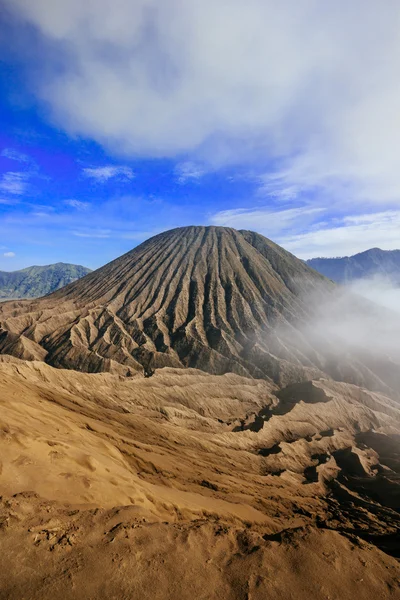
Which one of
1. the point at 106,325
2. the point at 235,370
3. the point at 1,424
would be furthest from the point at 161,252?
the point at 1,424

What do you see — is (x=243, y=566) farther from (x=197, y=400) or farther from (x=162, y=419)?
(x=197, y=400)

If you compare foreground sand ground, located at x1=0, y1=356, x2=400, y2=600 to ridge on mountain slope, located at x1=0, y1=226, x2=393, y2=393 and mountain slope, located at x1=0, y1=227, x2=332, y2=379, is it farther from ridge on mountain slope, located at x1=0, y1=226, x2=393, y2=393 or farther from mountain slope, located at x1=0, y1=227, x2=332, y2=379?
mountain slope, located at x1=0, y1=227, x2=332, y2=379

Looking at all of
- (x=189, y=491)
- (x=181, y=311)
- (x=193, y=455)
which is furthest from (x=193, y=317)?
(x=189, y=491)

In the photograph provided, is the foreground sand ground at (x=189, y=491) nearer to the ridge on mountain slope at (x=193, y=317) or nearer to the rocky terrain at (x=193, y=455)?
the rocky terrain at (x=193, y=455)

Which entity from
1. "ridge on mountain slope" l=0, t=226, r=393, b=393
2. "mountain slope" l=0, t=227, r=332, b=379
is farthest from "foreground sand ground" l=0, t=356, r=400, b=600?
"mountain slope" l=0, t=227, r=332, b=379

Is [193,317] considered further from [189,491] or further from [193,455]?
[189,491]

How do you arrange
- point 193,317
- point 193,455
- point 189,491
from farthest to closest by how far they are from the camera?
point 193,317 → point 193,455 → point 189,491

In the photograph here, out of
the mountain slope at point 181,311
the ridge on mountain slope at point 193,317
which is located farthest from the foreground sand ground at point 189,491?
the mountain slope at point 181,311
